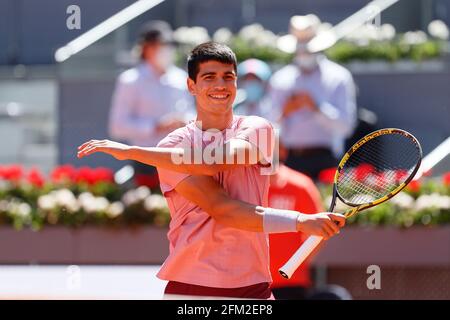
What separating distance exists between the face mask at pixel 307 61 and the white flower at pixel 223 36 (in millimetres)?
1368

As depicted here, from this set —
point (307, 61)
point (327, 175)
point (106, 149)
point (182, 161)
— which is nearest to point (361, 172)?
point (182, 161)

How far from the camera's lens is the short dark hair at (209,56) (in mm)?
4145

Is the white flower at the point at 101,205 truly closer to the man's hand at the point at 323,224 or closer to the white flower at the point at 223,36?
the white flower at the point at 223,36

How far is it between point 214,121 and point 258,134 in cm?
16

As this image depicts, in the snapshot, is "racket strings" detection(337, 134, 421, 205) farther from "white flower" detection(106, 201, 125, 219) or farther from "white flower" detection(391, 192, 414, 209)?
"white flower" detection(106, 201, 125, 219)

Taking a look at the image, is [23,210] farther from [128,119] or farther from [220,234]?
[220,234]

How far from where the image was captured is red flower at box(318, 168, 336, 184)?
795 cm

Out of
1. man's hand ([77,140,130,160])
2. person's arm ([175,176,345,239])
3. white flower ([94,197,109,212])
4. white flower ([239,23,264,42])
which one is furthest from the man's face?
white flower ([239,23,264,42])

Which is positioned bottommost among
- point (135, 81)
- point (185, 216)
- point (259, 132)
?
point (185, 216)

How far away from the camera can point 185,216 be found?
4195 millimetres

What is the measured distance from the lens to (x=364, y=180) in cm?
483

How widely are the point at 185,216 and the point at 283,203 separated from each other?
2059 mm
